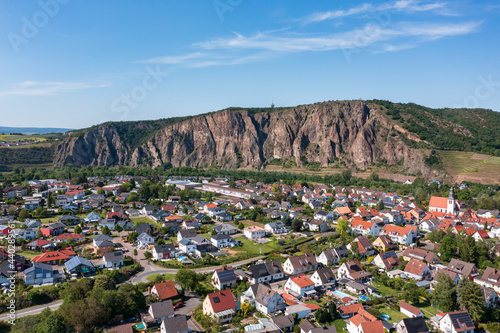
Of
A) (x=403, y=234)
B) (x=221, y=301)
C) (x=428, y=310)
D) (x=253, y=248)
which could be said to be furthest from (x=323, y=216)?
(x=221, y=301)

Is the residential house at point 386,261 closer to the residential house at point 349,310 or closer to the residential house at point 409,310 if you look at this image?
the residential house at point 409,310

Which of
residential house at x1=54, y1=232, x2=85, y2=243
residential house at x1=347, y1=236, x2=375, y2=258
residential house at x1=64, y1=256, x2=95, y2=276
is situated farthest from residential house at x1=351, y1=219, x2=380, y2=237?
residential house at x1=54, y1=232, x2=85, y2=243

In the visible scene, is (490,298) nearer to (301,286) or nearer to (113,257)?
(301,286)

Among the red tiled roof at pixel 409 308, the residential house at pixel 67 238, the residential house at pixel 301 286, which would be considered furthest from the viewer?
the residential house at pixel 67 238

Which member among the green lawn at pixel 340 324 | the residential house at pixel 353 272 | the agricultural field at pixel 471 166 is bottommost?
the green lawn at pixel 340 324

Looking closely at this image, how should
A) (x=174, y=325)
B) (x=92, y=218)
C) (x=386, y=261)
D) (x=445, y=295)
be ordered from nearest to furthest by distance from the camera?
(x=174, y=325), (x=445, y=295), (x=386, y=261), (x=92, y=218)

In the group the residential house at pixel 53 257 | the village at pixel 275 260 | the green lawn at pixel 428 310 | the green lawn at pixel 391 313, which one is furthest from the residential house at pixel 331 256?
the residential house at pixel 53 257

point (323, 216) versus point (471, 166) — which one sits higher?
point (471, 166)
